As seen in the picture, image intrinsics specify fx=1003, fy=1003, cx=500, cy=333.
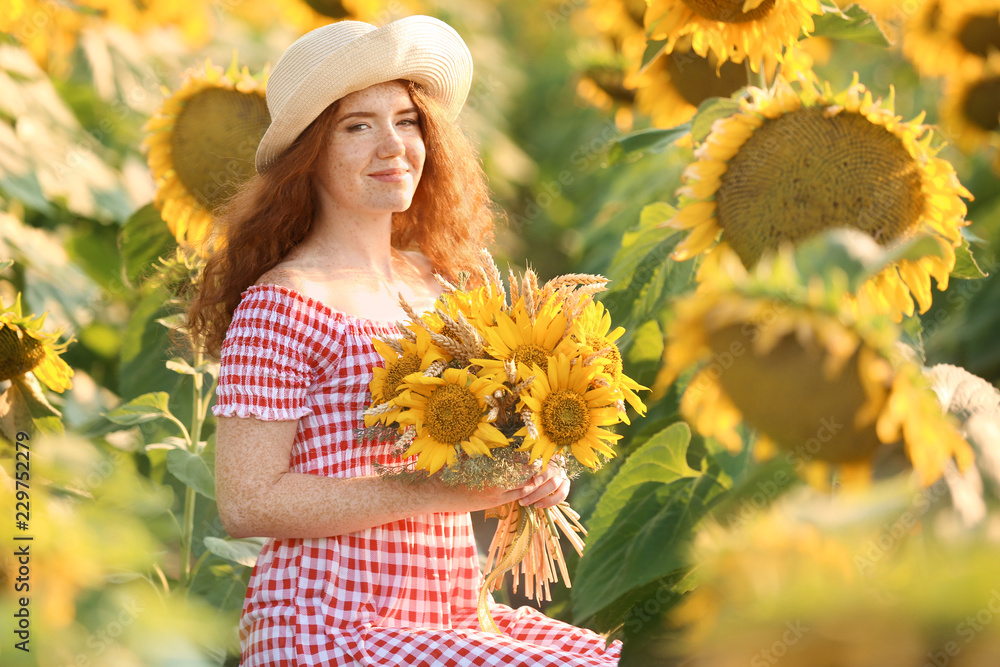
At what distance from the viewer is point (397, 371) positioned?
4.07 feet

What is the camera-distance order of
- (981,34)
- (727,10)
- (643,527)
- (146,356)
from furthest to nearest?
(981,34)
(146,356)
(643,527)
(727,10)

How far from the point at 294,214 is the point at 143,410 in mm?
573

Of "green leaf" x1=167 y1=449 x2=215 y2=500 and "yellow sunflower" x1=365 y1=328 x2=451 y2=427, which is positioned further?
"green leaf" x1=167 y1=449 x2=215 y2=500

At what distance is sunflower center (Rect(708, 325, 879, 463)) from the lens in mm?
664

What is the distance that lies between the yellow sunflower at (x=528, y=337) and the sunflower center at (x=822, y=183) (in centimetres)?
36

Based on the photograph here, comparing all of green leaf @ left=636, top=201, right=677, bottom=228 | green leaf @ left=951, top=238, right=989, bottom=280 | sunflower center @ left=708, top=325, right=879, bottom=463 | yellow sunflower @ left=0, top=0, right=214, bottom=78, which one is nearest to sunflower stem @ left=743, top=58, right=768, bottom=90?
green leaf @ left=636, top=201, right=677, bottom=228

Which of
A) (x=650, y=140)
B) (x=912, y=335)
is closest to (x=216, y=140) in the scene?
(x=650, y=140)

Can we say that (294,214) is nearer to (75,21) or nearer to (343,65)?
(343,65)

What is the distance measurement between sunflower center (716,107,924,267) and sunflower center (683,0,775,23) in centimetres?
28

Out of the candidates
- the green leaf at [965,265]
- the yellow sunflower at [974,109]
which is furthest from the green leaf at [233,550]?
the yellow sunflower at [974,109]

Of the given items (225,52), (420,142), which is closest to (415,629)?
(420,142)

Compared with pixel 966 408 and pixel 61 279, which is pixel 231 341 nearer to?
pixel 966 408

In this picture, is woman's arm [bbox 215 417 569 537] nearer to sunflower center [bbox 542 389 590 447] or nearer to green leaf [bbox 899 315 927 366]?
sunflower center [bbox 542 389 590 447]

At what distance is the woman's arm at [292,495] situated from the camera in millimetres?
1309
